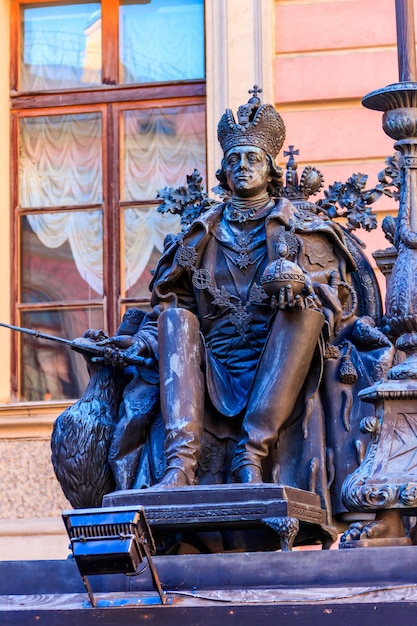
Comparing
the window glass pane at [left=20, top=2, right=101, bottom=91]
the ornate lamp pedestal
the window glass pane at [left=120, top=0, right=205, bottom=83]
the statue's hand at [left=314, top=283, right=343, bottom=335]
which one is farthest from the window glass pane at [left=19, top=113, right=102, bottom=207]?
the ornate lamp pedestal

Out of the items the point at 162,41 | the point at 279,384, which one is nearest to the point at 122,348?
the point at 279,384

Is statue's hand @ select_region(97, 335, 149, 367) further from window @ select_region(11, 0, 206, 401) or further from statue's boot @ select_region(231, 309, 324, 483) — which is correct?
window @ select_region(11, 0, 206, 401)

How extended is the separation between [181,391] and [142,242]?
463cm

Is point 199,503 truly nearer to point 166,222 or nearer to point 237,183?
point 237,183

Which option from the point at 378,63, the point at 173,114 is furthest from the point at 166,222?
the point at 378,63

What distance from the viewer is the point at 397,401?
7.81 m

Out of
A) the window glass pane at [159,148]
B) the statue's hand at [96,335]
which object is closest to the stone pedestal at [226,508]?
the statue's hand at [96,335]

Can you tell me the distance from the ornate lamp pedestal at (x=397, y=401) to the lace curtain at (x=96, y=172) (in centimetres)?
476

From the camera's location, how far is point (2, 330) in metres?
12.8

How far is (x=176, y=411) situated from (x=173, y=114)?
5109 mm

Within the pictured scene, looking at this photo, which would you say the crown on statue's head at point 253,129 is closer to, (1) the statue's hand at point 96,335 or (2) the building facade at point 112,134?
(1) the statue's hand at point 96,335

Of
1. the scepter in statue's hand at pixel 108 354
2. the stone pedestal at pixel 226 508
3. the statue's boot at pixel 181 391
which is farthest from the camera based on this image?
the scepter in statue's hand at pixel 108 354

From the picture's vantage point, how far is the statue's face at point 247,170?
897 centimetres

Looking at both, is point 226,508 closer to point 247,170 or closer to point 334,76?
point 247,170
